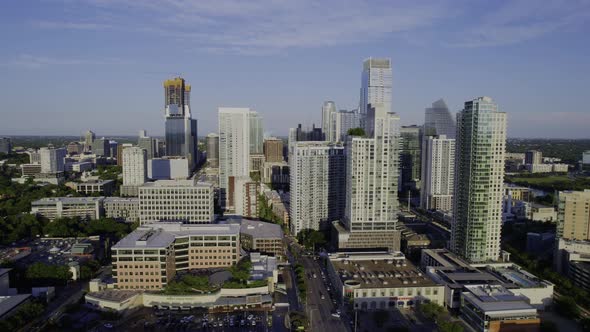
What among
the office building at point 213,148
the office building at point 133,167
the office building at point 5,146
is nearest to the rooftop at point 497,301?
the office building at point 133,167

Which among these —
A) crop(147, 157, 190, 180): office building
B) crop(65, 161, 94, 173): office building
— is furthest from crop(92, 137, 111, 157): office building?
crop(147, 157, 190, 180): office building

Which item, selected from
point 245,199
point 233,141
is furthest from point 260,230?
point 233,141

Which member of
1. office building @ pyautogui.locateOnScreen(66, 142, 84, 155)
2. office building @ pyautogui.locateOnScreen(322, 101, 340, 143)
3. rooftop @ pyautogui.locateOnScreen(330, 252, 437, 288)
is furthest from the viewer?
office building @ pyautogui.locateOnScreen(66, 142, 84, 155)

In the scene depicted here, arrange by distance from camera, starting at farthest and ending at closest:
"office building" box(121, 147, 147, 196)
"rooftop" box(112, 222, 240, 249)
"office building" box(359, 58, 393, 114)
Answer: "office building" box(359, 58, 393, 114), "office building" box(121, 147, 147, 196), "rooftop" box(112, 222, 240, 249)

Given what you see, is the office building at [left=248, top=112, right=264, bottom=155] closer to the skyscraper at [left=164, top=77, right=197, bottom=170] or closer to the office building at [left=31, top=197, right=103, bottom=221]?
the skyscraper at [left=164, top=77, right=197, bottom=170]

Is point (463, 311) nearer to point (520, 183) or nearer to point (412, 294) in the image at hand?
point (412, 294)

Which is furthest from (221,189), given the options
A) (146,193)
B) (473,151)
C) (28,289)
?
(473,151)

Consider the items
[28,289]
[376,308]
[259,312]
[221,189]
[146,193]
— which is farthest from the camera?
[221,189]
